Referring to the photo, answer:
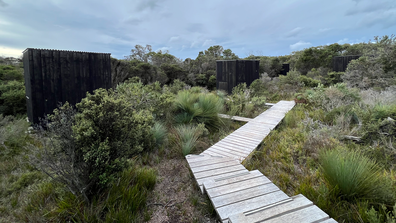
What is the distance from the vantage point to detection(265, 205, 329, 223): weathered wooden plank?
1.62 m

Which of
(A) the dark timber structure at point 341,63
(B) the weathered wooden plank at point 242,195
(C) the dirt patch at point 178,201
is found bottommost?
(C) the dirt patch at point 178,201

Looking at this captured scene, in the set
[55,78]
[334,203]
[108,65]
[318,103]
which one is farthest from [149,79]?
[334,203]

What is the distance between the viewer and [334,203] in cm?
212

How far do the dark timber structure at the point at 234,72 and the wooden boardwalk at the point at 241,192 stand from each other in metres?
6.69

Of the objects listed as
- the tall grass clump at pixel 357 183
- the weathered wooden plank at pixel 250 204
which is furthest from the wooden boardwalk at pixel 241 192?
the tall grass clump at pixel 357 183

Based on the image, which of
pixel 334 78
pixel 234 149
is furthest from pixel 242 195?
pixel 334 78

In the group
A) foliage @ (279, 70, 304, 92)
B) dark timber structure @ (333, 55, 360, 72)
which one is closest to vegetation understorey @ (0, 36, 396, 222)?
foliage @ (279, 70, 304, 92)

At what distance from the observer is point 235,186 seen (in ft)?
7.36

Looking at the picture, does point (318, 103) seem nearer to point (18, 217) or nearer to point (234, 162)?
point (234, 162)

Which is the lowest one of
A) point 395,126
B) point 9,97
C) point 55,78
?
point 395,126

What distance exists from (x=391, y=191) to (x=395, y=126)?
214cm

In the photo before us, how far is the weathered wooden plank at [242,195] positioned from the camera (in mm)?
1966

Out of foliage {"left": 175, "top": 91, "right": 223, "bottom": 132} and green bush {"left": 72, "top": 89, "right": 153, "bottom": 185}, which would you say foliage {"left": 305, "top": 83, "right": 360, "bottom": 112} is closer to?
foliage {"left": 175, "top": 91, "right": 223, "bottom": 132}

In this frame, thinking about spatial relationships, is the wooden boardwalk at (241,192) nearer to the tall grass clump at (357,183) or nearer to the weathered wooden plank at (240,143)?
the weathered wooden plank at (240,143)
